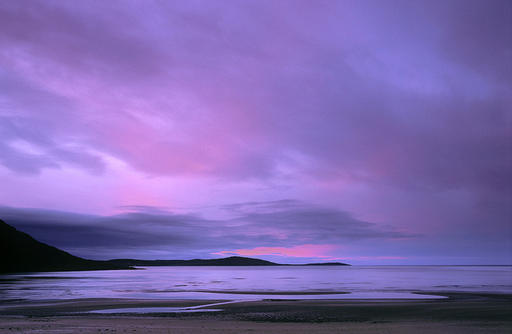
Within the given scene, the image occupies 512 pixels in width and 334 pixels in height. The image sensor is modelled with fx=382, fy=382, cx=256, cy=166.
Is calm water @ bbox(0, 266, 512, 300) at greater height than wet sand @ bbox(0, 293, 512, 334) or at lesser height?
lesser

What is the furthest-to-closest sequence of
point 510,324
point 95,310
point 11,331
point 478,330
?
point 95,310
point 510,324
point 478,330
point 11,331

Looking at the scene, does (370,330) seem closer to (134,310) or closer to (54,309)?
(134,310)

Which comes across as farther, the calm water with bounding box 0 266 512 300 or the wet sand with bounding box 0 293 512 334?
the calm water with bounding box 0 266 512 300

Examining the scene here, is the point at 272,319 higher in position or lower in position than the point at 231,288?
higher

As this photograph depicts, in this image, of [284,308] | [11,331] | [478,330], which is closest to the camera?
[11,331]

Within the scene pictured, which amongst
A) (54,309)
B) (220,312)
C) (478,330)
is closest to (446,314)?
(478,330)

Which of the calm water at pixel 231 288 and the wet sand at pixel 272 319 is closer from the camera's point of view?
the wet sand at pixel 272 319

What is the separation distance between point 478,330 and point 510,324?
413 centimetres

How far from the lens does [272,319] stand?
2889cm

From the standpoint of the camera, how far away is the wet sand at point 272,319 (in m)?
23.6

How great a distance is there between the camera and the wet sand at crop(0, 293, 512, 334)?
2359 cm

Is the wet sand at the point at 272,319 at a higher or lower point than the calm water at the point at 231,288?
higher

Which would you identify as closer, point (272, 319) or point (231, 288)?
point (272, 319)

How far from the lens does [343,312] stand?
108ft
